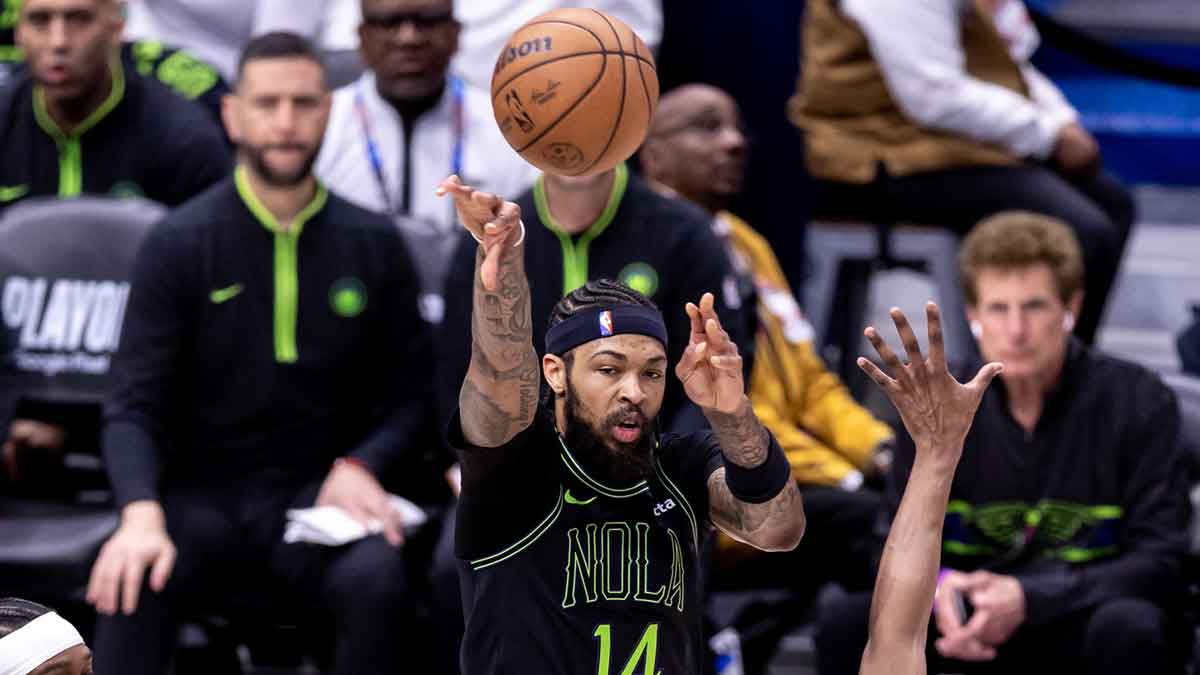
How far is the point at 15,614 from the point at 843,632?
8.14ft

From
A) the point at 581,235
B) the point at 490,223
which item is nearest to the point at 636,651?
the point at 490,223

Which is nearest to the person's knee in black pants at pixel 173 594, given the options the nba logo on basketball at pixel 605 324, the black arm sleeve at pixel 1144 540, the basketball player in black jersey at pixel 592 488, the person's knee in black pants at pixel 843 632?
the basketball player in black jersey at pixel 592 488

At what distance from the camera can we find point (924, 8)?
6855 mm

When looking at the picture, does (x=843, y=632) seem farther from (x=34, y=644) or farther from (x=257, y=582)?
(x=34, y=644)

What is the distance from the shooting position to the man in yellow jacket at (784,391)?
5.87m

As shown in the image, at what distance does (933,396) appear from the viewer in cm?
373

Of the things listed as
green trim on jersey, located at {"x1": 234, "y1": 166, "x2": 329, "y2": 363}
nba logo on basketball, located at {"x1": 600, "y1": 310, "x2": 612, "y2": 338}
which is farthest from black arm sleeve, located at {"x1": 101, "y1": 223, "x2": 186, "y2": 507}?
nba logo on basketball, located at {"x1": 600, "y1": 310, "x2": 612, "y2": 338}

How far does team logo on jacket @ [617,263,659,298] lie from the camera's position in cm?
506

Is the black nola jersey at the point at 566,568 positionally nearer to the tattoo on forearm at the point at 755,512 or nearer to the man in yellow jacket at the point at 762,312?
the tattoo on forearm at the point at 755,512

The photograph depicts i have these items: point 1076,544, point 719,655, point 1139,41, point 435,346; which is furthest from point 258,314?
point 1139,41

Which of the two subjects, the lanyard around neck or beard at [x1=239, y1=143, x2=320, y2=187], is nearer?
beard at [x1=239, y1=143, x2=320, y2=187]

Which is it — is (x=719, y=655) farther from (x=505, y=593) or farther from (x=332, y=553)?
(x=505, y=593)

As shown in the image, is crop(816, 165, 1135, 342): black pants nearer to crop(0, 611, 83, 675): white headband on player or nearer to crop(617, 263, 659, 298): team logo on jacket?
crop(617, 263, 659, 298): team logo on jacket

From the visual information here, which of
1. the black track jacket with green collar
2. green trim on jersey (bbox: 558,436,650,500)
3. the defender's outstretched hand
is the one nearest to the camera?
the defender's outstretched hand
